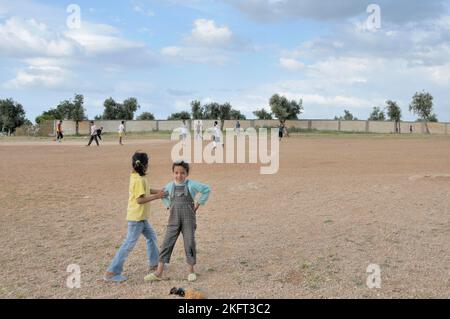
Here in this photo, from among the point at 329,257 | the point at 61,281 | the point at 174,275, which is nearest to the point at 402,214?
the point at 329,257

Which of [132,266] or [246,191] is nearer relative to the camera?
[132,266]

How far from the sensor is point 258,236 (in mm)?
7293

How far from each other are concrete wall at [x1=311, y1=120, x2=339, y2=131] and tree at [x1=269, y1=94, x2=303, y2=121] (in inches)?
323

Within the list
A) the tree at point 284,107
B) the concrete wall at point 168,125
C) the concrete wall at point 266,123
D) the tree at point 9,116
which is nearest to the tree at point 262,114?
the tree at point 284,107

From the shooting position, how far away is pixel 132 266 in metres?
5.92

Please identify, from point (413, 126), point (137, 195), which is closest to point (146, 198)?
point (137, 195)

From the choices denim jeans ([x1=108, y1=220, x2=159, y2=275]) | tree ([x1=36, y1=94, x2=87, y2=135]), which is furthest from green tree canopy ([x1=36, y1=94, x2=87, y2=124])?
denim jeans ([x1=108, y1=220, x2=159, y2=275])

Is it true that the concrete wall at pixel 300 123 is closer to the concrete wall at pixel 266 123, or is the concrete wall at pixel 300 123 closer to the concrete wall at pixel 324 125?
the concrete wall at pixel 324 125

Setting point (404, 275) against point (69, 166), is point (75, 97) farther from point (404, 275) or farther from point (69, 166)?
point (404, 275)

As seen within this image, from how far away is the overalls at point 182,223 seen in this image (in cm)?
543

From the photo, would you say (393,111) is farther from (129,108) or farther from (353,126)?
(129,108)

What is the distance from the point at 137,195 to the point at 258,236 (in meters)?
2.44

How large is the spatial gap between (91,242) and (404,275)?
13.3ft

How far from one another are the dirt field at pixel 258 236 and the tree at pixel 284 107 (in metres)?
57.4
